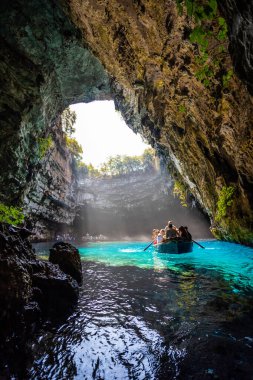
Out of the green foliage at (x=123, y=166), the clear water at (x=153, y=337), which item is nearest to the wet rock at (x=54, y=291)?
the clear water at (x=153, y=337)

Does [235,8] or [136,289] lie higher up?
[235,8]

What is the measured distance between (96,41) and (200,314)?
1059 centimetres

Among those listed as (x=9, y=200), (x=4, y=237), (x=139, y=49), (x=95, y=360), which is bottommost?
(x=95, y=360)

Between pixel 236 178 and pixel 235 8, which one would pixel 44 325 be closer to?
pixel 235 8

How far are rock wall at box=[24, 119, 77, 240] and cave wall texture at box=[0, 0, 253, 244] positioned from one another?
5.88 meters

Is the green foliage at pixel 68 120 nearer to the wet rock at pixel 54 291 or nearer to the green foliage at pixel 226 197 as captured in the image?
the green foliage at pixel 226 197

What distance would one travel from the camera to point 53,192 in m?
23.9

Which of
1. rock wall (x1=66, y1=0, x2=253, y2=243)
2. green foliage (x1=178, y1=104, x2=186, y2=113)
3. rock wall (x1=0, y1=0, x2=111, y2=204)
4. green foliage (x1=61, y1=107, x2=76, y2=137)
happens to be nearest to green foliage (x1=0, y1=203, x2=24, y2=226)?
rock wall (x1=66, y1=0, x2=253, y2=243)

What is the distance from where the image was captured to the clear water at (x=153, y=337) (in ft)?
7.62

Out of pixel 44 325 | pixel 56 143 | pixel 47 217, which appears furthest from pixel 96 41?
pixel 47 217

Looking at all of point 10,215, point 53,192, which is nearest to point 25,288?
point 10,215

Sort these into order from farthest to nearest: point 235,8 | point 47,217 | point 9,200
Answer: point 47,217 → point 9,200 → point 235,8

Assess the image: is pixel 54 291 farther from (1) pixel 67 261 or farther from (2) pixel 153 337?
(2) pixel 153 337

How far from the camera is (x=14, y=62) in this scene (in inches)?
441
